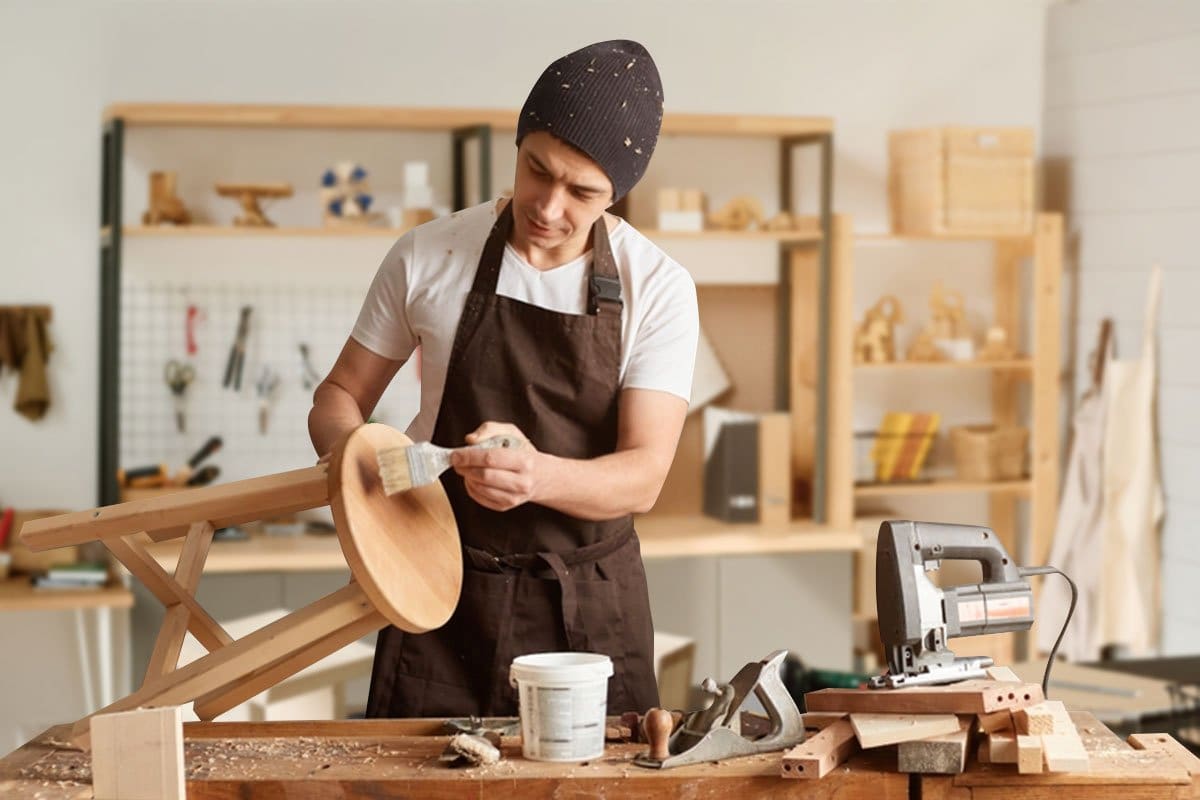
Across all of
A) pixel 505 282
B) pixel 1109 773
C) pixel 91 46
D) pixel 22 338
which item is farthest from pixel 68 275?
pixel 1109 773

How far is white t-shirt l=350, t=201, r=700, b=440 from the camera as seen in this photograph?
7.15 feet

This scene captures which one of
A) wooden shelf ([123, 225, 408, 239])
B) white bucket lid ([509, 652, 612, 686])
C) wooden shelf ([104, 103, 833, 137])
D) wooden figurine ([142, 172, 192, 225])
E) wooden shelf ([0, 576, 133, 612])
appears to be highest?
wooden shelf ([104, 103, 833, 137])

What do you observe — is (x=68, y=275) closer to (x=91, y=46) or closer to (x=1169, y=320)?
(x=91, y=46)

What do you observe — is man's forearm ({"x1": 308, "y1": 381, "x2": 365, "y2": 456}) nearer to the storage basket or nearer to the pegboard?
the pegboard

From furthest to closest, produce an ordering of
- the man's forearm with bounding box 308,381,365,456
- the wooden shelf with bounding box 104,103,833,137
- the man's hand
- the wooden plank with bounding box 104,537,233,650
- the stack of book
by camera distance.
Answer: the wooden shelf with bounding box 104,103,833,137, the stack of book, the man's forearm with bounding box 308,381,365,456, the wooden plank with bounding box 104,537,233,650, the man's hand

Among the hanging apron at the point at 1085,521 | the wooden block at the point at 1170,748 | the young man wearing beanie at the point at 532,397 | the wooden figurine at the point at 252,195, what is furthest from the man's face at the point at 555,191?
the hanging apron at the point at 1085,521

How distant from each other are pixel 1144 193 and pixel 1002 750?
379cm

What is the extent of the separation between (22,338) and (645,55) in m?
3.38

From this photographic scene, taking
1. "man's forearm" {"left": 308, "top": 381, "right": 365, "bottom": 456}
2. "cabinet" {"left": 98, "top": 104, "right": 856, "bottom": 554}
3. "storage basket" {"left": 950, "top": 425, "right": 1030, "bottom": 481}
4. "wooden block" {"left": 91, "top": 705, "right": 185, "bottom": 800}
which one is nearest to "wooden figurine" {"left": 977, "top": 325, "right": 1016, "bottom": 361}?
"storage basket" {"left": 950, "top": 425, "right": 1030, "bottom": 481}

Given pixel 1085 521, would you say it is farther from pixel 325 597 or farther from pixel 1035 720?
pixel 325 597

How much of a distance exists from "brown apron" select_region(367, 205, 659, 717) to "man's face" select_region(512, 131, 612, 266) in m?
0.11

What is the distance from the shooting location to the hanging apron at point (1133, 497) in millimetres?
4945

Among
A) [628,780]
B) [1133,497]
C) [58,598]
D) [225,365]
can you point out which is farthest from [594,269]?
[1133,497]

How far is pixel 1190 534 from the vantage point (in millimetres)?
4898
